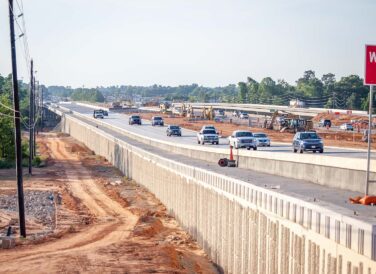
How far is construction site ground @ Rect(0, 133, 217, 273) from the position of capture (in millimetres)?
28766

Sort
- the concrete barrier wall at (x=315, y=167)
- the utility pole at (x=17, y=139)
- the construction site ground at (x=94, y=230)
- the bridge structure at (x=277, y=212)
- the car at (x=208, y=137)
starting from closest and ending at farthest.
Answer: the bridge structure at (x=277, y=212), the concrete barrier wall at (x=315, y=167), the construction site ground at (x=94, y=230), the utility pole at (x=17, y=139), the car at (x=208, y=137)

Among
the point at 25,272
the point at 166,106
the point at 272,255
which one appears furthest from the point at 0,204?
the point at 166,106

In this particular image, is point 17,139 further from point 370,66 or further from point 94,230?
point 370,66

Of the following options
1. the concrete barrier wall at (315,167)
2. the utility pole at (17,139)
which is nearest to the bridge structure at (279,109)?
the concrete barrier wall at (315,167)

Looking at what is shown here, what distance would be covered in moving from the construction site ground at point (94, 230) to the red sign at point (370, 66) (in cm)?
1089

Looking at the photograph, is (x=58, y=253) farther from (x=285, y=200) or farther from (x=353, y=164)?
(x=285, y=200)

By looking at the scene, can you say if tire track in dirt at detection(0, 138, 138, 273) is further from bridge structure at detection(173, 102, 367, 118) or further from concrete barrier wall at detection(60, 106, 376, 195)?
bridge structure at detection(173, 102, 367, 118)

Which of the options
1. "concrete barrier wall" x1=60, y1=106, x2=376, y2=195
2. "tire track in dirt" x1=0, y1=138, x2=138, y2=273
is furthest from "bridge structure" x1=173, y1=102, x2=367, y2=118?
"concrete barrier wall" x1=60, y1=106, x2=376, y2=195

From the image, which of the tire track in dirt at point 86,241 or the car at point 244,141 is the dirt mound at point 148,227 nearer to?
the tire track in dirt at point 86,241

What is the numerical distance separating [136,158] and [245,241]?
37092mm

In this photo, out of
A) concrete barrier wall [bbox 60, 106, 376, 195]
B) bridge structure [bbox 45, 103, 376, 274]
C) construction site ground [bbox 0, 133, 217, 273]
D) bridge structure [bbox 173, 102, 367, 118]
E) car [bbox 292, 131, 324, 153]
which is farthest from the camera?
bridge structure [bbox 173, 102, 367, 118]

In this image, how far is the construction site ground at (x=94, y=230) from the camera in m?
28.8

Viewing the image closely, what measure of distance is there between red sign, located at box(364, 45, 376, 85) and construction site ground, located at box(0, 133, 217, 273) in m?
10.9

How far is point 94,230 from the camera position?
3828 cm
